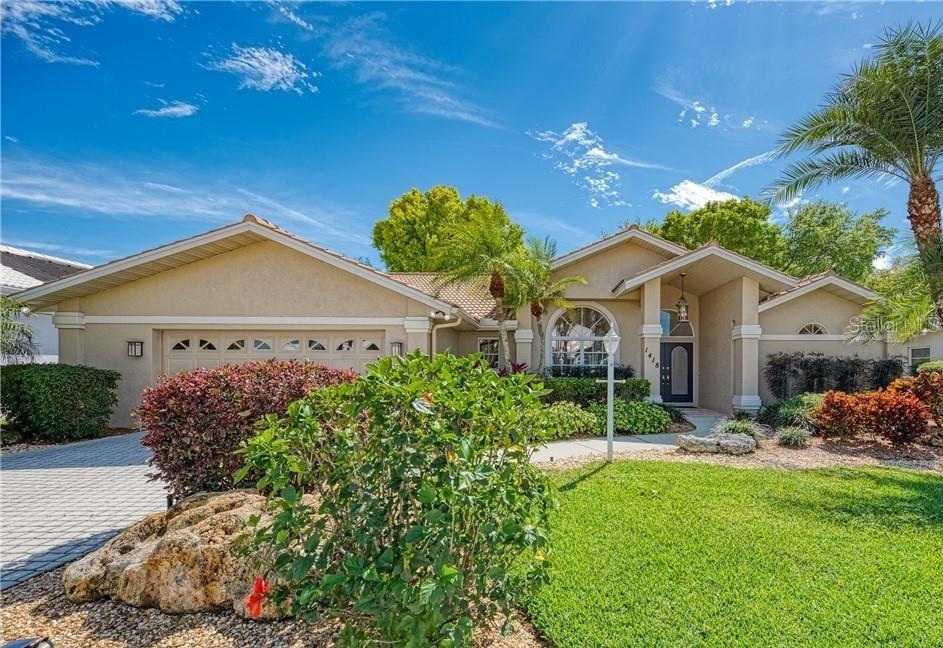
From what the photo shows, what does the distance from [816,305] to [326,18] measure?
52.7 feet

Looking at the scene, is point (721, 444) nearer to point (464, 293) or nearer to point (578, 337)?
point (578, 337)

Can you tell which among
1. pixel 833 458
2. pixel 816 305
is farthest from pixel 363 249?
pixel 833 458

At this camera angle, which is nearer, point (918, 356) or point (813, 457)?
point (813, 457)

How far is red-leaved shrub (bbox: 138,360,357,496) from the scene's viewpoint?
5.17 metres

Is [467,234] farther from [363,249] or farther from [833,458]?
[363,249]

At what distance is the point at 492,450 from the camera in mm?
2756

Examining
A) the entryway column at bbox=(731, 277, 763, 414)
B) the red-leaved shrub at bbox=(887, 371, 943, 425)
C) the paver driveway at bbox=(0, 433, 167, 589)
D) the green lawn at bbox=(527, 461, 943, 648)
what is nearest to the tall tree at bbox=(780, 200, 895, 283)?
the entryway column at bbox=(731, 277, 763, 414)

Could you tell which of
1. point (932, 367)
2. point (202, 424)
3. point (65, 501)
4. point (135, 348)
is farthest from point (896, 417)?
point (135, 348)

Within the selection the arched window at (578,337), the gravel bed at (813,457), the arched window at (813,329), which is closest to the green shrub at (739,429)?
the gravel bed at (813,457)

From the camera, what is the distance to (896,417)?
9.29 m

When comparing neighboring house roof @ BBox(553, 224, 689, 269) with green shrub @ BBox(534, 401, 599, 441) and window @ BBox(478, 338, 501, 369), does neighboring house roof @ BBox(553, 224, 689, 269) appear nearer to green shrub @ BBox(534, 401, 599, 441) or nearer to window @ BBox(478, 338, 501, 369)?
window @ BBox(478, 338, 501, 369)

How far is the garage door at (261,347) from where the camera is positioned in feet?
39.7

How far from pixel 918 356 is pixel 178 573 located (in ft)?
64.6

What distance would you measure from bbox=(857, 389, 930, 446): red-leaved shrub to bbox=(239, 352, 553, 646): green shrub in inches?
413
